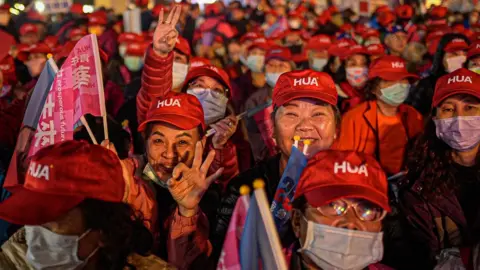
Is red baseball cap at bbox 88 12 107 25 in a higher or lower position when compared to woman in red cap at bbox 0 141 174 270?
higher

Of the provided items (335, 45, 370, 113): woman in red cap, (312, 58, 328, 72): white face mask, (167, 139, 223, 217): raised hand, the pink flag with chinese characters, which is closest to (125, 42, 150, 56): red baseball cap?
(312, 58, 328, 72): white face mask

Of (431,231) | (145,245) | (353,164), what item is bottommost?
(431,231)

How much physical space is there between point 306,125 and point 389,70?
277 cm

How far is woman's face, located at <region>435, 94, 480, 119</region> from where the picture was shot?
171 inches

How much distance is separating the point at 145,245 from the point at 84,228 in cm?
44

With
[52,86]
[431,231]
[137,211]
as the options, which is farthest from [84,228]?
[431,231]

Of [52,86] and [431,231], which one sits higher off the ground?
[52,86]

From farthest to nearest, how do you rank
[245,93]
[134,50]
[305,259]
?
[134,50] < [245,93] < [305,259]

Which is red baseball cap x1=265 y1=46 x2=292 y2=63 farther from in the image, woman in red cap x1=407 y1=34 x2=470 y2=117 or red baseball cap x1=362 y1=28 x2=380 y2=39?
red baseball cap x1=362 y1=28 x2=380 y2=39

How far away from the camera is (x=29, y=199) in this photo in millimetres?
2820

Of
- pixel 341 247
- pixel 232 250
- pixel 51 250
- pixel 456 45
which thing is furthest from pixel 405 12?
pixel 51 250

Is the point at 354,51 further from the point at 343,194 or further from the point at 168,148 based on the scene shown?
the point at 343,194

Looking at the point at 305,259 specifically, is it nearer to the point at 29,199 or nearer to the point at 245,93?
the point at 29,199

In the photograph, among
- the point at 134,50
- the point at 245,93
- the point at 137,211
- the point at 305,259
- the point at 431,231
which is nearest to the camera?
the point at 305,259
